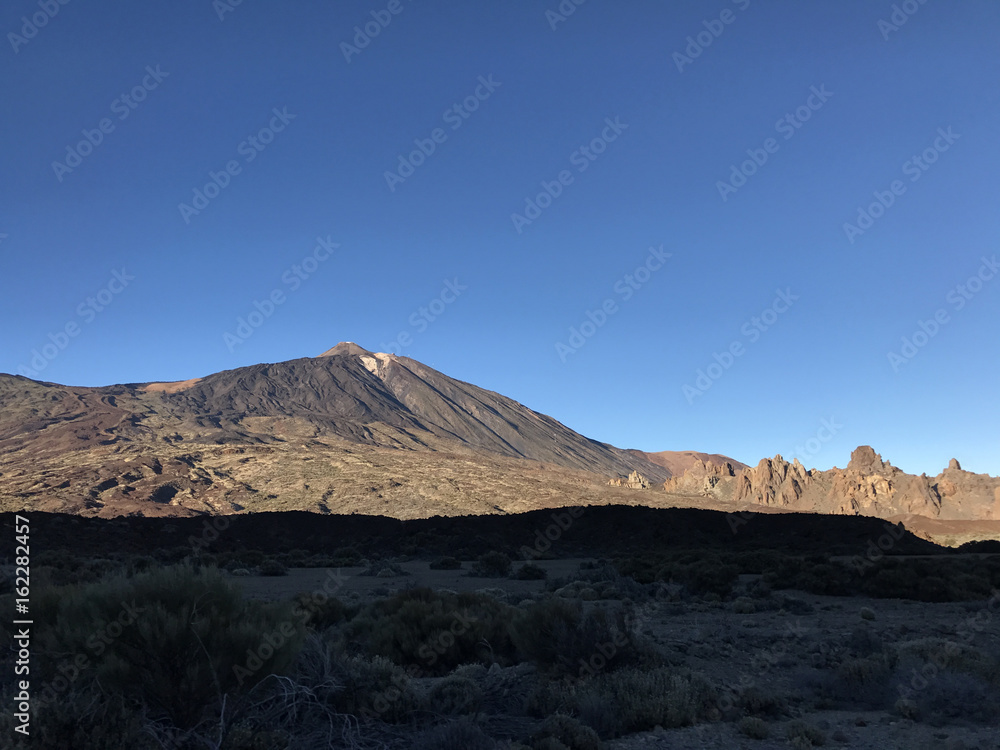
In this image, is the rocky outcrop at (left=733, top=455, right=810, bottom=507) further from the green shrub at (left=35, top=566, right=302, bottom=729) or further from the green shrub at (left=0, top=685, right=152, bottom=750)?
the green shrub at (left=0, top=685, right=152, bottom=750)

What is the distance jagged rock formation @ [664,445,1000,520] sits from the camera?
70.1 metres

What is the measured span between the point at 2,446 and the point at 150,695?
111 m

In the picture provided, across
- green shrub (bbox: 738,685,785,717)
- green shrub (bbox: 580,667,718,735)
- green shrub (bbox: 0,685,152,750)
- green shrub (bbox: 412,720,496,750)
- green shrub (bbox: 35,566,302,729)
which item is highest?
green shrub (bbox: 35,566,302,729)

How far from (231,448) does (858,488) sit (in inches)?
3048

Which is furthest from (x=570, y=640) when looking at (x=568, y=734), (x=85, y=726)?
(x=85, y=726)

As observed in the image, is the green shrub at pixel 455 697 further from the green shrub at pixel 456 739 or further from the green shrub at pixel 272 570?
the green shrub at pixel 272 570

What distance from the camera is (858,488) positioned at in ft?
259

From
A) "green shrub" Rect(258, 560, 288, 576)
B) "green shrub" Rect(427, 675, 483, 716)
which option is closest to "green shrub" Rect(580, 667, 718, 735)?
"green shrub" Rect(427, 675, 483, 716)

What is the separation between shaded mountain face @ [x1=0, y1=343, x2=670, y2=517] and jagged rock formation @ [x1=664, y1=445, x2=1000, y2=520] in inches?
815

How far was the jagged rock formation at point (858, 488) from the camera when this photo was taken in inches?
2758

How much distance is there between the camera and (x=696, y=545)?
1262 inches

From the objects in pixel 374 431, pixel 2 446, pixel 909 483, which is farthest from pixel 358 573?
pixel 374 431

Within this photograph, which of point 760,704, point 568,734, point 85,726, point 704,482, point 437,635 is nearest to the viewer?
point 85,726

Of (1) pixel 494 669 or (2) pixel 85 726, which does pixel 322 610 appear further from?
(2) pixel 85 726
